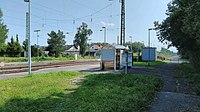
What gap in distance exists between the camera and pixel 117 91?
11820 millimetres

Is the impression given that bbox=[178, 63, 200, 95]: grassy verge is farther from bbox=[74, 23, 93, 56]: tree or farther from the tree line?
Answer: bbox=[74, 23, 93, 56]: tree

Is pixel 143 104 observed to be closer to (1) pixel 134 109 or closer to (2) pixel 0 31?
(1) pixel 134 109

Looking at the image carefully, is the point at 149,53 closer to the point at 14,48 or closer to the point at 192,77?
the point at 192,77

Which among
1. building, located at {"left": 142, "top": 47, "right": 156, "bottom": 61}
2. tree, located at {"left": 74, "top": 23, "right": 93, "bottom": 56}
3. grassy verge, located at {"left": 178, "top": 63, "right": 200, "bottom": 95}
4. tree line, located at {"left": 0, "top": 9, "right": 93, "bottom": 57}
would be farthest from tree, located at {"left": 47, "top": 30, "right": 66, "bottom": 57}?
grassy verge, located at {"left": 178, "top": 63, "right": 200, "bottom": 95}

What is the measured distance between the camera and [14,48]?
7544cm

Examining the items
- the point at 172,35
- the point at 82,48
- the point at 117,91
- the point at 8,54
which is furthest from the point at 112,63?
the point at 82,48

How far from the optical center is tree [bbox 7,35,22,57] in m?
75.2

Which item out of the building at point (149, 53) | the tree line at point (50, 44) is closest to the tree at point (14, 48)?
the tree line at point (50, 44)

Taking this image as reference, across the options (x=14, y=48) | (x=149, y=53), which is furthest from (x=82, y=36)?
(x=149, y=53)

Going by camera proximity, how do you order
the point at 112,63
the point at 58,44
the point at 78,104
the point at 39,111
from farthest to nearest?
the point at 58,44 → the point at 112,63 → the point at 78,104 → the point at 39,111

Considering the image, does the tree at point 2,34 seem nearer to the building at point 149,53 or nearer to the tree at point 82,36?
the tree at point 82,36

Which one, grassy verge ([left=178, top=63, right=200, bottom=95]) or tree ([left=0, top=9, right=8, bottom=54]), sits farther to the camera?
tree ([left=0, top=9, right=8, bottom=54])

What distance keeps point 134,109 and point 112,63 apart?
20.1 m

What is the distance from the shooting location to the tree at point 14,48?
75.2m
